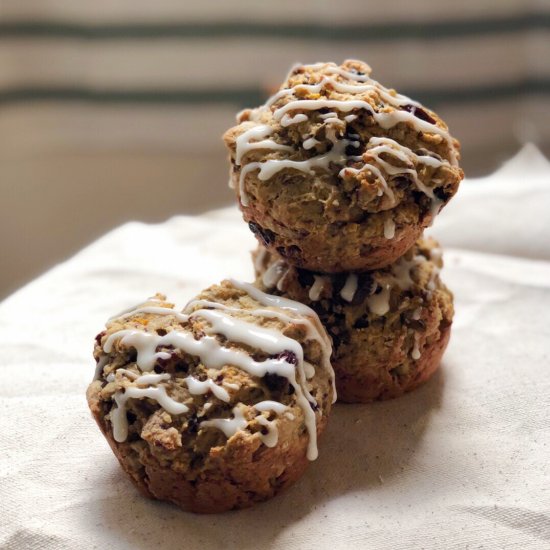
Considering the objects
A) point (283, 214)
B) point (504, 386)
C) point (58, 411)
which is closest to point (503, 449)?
point (504, 386)

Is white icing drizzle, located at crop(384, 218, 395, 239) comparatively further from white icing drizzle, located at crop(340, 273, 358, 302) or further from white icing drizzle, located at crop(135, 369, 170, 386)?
white icing drizzle, located at crop(135, 369, 170, 386)

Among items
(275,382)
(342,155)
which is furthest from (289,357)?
(342,155)

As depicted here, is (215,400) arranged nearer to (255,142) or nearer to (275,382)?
(275,382)

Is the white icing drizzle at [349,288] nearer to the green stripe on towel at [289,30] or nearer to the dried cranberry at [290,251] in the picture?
the dried cranberry at [290,251]

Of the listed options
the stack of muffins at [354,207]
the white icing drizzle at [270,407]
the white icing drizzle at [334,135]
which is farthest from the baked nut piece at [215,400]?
the white icing drizzle at [334,135]

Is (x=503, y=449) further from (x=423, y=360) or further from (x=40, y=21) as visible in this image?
(x=40, y=21)

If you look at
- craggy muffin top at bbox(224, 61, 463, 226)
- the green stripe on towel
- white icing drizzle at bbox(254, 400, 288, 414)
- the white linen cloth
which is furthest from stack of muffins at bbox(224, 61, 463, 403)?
the green stripe on towel
